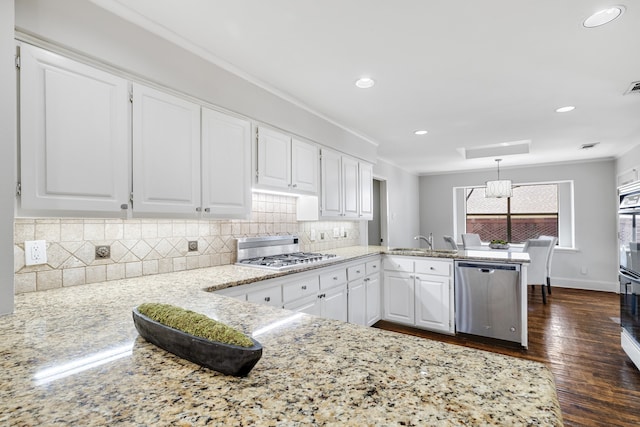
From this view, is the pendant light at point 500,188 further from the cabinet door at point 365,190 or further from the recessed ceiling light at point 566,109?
the cabinet door at point 365,190

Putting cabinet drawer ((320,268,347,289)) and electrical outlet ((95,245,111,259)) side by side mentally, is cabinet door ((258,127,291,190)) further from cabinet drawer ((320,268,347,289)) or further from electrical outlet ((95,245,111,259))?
electrical outlet ((95,245,111,259))

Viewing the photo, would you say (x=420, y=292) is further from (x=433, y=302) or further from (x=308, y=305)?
(x=308, y=305)

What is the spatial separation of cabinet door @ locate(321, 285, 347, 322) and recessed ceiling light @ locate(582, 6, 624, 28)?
2.47m

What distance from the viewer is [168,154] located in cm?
192

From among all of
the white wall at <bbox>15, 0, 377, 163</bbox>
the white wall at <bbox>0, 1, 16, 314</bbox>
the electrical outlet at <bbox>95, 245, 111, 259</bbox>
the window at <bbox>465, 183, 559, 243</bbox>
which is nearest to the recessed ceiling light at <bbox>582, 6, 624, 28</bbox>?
the white wall at <bbox>15, 0, 377, 163</bbox>

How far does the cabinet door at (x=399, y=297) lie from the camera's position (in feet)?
11.6

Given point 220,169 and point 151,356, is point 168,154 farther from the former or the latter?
point 151,356

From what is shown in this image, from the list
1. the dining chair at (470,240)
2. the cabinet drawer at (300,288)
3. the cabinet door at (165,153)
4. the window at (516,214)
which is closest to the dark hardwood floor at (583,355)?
the cabinet drawer at (300,288)

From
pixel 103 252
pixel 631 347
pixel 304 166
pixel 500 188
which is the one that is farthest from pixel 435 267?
pixel 500 188

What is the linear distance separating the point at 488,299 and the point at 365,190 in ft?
6.30

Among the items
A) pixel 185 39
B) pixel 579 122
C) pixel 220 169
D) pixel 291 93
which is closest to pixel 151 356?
pixel 220 169

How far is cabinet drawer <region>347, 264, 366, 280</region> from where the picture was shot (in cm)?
313

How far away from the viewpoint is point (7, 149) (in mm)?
1261

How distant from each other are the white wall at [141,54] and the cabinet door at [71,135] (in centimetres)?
10
